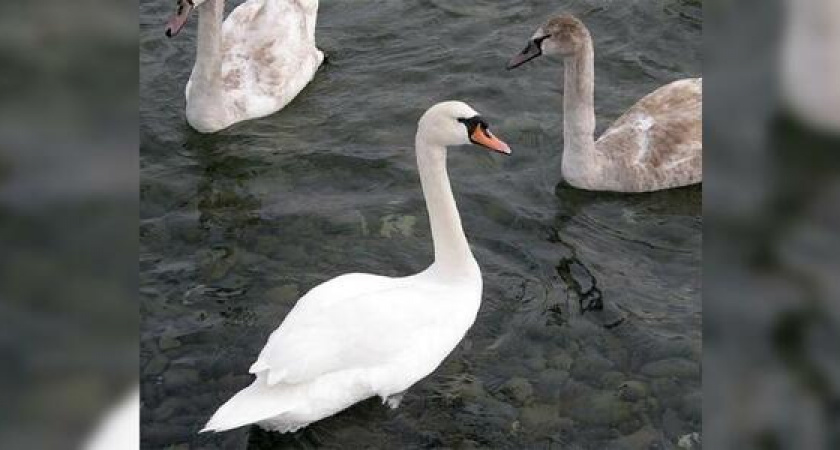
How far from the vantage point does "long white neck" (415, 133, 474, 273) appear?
21.3ft

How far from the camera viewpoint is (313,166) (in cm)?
862

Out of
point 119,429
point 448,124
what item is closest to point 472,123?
point 448,124

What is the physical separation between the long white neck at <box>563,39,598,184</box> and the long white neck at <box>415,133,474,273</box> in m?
1.81

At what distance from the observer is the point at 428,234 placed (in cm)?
781

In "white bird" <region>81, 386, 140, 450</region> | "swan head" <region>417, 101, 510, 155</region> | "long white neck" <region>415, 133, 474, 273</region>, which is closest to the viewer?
"white bird" <region>81, 386, 140, 450</region>

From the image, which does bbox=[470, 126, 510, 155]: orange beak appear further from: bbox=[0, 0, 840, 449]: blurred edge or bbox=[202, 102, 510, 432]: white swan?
bbox=[0, 0, 840, 449]: blurred edge

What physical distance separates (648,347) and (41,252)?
20.6 feet

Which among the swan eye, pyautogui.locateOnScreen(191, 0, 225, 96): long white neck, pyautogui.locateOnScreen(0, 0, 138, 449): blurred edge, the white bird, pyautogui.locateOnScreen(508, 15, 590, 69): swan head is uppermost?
pyautogui.locateOnScreen(0, 0, 138, 449): blurred edge

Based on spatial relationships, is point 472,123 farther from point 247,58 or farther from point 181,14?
point 247,58

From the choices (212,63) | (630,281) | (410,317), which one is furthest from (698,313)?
(212,63)

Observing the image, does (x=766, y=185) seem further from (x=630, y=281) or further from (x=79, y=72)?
(x=630, y=281)

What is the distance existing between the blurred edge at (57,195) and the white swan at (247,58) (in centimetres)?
822

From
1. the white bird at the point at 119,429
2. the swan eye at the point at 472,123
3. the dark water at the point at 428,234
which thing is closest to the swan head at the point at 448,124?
the swan eye at the point at 472,123

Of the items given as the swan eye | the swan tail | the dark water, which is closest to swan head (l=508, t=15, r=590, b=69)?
the dark water
